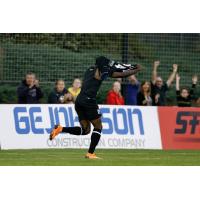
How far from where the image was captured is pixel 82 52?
1146 inches

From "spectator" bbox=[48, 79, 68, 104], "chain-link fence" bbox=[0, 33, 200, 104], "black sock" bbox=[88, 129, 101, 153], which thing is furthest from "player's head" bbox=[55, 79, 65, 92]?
"black sock" bbox=[88, 129, 101, 153]

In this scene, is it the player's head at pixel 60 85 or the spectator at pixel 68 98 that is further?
the spectator at pixel 68 98

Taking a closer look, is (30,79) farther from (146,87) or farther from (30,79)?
(146,87)

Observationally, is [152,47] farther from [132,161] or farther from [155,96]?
[132,161]

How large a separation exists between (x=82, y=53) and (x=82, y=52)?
0.53ft

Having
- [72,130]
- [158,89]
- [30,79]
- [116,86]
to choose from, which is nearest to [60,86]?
[30,79]

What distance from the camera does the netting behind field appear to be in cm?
2772

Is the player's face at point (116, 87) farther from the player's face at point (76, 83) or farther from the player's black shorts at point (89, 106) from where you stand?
the player's black shorts at point (89, 106)

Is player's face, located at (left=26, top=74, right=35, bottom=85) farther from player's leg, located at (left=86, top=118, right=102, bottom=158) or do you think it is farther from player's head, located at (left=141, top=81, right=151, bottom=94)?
player's leg, located at (left=86, top=118, right=102, bottom=158)

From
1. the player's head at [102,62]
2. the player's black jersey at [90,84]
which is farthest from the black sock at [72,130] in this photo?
the player's head at [102,62]

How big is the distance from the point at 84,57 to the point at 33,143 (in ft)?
20.3

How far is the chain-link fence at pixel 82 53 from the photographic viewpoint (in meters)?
27.7

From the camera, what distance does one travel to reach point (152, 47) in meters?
30.2

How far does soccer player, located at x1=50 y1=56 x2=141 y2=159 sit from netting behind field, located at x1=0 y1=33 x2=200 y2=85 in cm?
832
